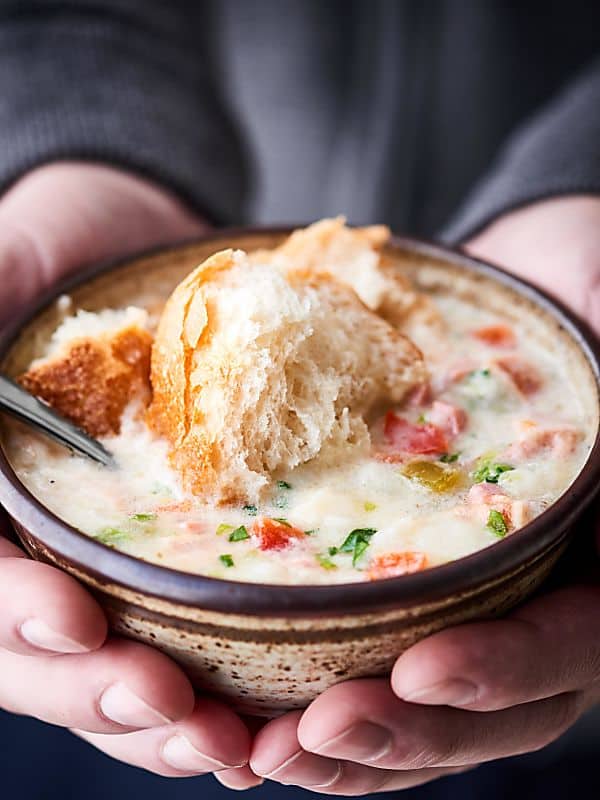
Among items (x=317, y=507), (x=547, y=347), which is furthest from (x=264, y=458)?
(x=547, y=347)

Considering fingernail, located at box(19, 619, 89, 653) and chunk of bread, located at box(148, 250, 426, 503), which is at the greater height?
chunk of bread, located at box(148, 250, 426, 503)

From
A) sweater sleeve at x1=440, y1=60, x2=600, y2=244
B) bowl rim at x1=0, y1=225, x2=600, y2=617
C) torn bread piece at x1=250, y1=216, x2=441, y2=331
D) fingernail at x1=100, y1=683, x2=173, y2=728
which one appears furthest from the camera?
sweater sleeve at x1=440, y1=60, x2=600, y2=244

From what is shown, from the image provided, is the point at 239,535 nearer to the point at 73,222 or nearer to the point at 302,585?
the point at 302,585

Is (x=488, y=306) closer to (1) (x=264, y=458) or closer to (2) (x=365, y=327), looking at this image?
(2) (x=365, y=327)

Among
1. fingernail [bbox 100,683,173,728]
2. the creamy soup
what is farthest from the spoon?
fingernail [bbox 100,683,173,728]

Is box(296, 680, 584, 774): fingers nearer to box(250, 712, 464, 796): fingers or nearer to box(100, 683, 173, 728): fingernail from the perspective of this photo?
box(250, 712, 464, 796): fingers

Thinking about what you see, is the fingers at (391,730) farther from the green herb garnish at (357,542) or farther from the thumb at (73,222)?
the thumb at (73,222)

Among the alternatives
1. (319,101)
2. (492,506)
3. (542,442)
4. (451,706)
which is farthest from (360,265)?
(319,101)
